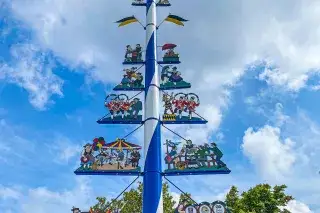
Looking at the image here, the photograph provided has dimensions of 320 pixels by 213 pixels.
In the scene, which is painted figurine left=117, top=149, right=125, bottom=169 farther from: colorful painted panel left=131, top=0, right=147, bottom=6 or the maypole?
colorful painted panel left=131, top=0, right=147, bottom=6

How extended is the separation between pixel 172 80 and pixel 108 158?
3.65 m

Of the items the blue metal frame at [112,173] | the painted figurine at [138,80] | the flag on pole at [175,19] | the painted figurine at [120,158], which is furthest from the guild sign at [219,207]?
the flag on pole at [175,19]

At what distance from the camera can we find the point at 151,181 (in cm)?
1067

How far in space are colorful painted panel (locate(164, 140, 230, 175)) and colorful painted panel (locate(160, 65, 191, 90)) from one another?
2.29 metres

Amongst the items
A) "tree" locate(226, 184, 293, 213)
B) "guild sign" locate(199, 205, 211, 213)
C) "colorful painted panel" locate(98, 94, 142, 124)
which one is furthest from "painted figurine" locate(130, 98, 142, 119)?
"tree" locate(226, 184, 293, 213)

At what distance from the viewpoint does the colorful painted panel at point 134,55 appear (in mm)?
13617

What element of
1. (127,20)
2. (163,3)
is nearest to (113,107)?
(127,20)

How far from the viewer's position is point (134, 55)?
13773 millimetres

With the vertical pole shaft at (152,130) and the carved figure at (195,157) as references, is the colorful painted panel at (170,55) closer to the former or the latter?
the vertical pole shaft at (152,130)

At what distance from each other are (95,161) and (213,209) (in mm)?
3774

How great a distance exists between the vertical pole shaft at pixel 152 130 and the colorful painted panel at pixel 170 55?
20.4 inches

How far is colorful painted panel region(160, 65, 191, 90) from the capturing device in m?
12.8

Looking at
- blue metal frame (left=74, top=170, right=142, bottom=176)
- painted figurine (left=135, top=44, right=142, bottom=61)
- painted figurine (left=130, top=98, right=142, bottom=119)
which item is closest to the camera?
blue metal frame (left=74, top=170, right=142, bottom=176)

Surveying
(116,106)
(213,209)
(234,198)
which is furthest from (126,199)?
(213,209)
